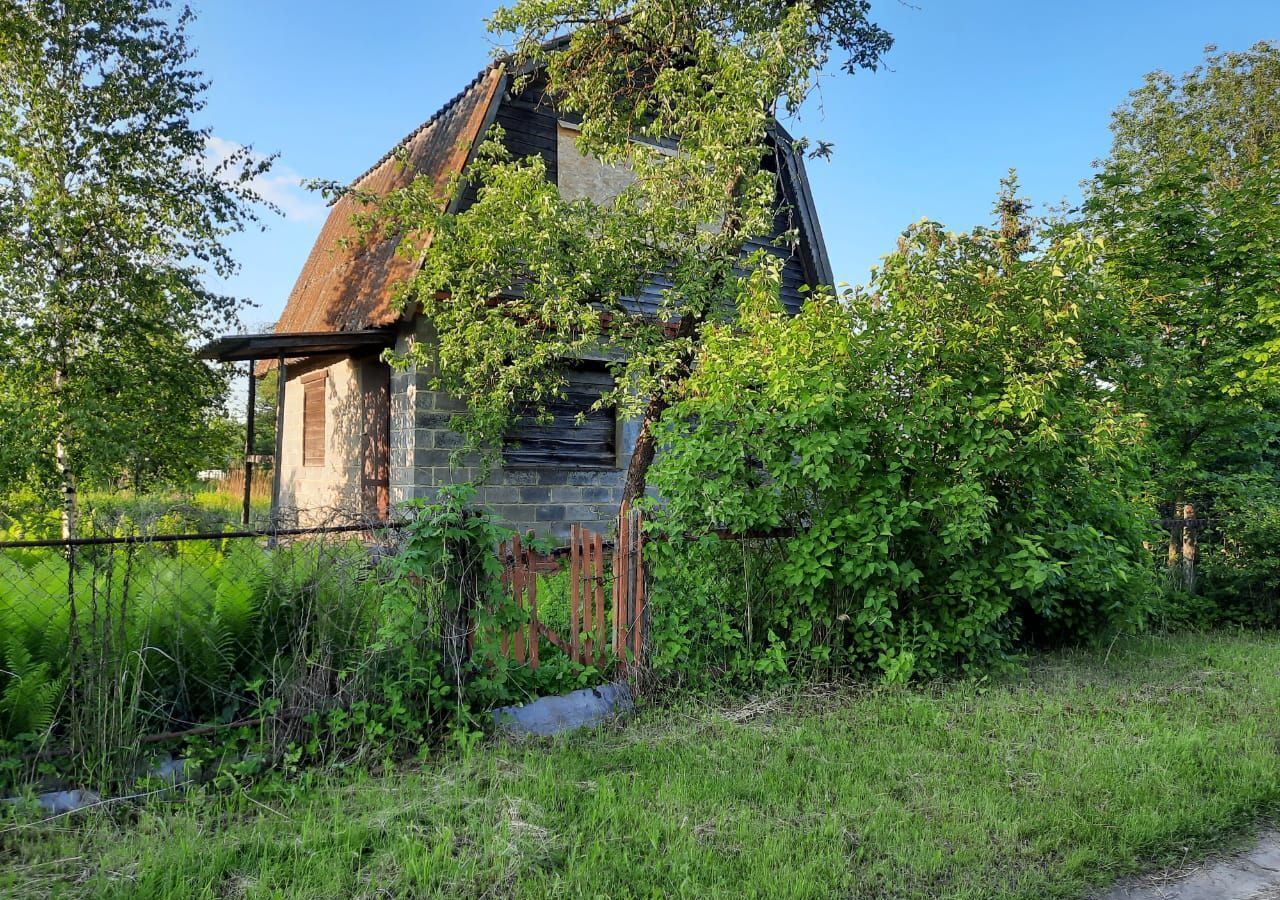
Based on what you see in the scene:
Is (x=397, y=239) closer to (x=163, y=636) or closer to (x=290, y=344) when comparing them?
(x=290, y=344)

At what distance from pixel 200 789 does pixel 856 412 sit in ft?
15.0

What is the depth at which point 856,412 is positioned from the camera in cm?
559

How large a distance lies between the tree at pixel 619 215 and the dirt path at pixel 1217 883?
5086mm

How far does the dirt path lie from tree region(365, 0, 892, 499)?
509 cm

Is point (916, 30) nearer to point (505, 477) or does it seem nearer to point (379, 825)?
point (505, 477)

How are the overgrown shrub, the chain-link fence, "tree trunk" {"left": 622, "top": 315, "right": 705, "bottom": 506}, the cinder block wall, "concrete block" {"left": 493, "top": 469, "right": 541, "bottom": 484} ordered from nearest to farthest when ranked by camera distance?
1. the chain-link fence
2. the overgrown shrub
3. "tree trunk" {"left": 622, "top": 315, "right": 705, "bottom": 506}
4. the cinder block wall
5. "concrete block" {"left": 493, "top": 469, "right": 541, "bottom": 484}

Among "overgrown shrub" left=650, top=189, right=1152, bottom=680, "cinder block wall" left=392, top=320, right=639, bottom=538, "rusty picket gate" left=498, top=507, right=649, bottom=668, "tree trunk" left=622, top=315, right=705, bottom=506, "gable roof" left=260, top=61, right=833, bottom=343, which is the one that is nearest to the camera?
"rusty picket gate" left=498, top=507, right=649, bottom=668

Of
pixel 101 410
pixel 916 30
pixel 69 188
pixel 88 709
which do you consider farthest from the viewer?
pixel 916 30

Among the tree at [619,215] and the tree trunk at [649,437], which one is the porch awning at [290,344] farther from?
the tree trunk at [649,437]

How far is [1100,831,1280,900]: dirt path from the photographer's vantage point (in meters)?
3.07

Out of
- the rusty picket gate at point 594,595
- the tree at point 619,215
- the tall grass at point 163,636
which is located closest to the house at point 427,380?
the tree at point 619,215

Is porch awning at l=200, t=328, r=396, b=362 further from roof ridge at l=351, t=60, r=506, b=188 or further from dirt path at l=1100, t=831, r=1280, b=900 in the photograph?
dirt path at l=1100, t=831, r=1280, b=900

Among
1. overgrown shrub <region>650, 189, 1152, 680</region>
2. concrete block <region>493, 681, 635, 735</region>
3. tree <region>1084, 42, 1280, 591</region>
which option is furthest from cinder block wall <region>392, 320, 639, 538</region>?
tree <region>1084, 42, 1280, 591</region>

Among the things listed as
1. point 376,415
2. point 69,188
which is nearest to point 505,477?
point 376,415
